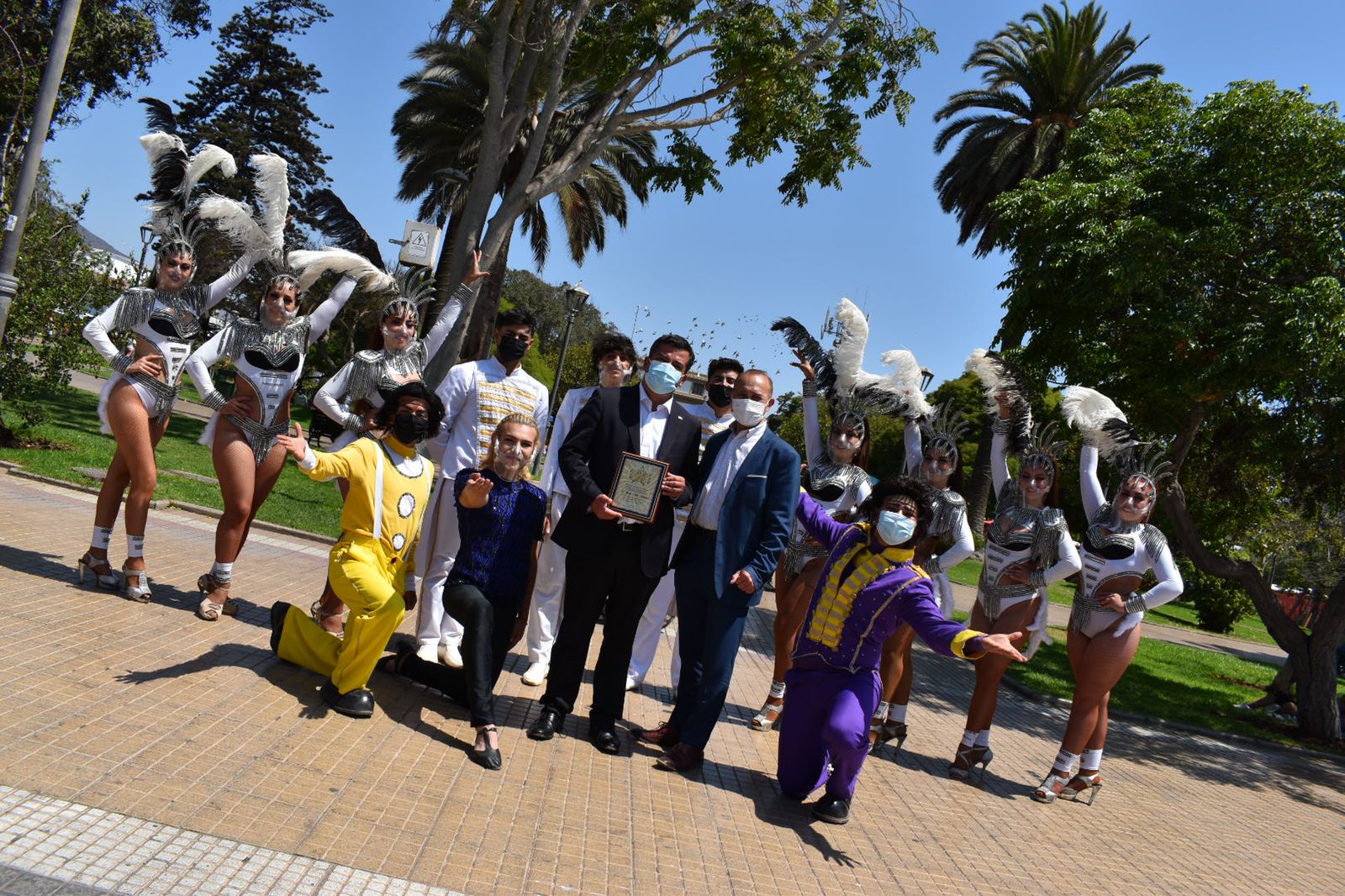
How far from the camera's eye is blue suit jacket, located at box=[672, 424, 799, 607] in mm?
5258

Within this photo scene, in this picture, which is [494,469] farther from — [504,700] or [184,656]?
[184,656]

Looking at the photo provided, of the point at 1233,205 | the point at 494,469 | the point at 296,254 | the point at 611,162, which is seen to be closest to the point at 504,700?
the point at 494,469

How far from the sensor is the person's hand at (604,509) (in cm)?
511

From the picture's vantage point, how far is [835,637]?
203 inches

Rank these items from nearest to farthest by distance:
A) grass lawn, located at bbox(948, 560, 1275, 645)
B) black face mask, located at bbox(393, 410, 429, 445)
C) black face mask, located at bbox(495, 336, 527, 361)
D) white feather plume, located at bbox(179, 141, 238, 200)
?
black face mask, located at bbox(393, 410, 429, 445) → black face mask, located at bbox(495, 336, 527, 361) → white feather plume, located at bbox(179, 141, 238, 200) → grass lawn, located at bbox(948, 560, 1275, 645)

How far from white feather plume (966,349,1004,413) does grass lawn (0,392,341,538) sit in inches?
277

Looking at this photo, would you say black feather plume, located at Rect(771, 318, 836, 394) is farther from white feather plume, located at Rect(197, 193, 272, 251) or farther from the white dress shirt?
white feather plume, located at Rect(197, 193, 272, 251)

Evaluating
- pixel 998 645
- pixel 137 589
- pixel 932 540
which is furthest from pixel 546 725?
pixel 932 540

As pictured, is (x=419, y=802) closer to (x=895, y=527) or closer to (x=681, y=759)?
(x=681, y=759)

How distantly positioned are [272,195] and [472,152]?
16.9 metres

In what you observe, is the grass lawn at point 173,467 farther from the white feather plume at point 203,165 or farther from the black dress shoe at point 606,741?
the black dress shoe at point 606,741

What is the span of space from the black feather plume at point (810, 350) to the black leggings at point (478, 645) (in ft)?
9.37

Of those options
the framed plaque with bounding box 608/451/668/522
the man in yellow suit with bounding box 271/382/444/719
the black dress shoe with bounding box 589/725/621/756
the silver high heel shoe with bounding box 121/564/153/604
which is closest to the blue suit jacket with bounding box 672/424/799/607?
the framed plaque with bounding box 608/451/668/522

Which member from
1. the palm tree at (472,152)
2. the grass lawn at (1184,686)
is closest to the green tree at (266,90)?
the palm tree at (472,152)
